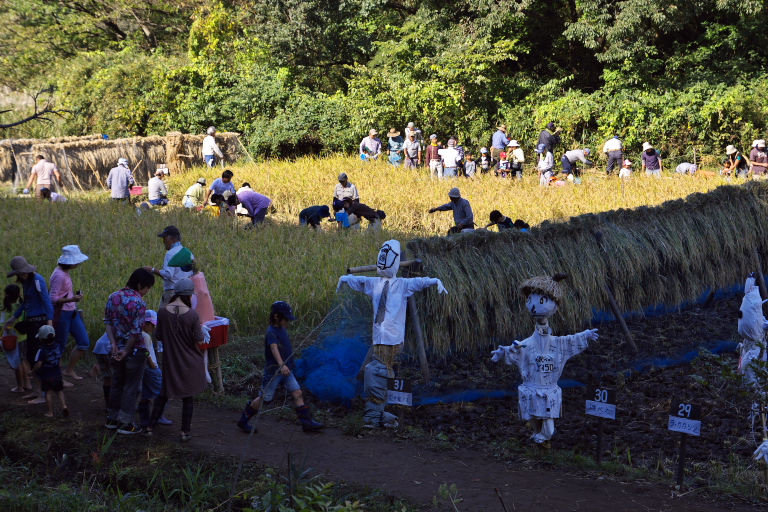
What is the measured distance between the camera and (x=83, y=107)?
103ft

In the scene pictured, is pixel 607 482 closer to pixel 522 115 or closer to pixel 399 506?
pixel 399 506

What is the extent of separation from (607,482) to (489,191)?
13.1 meters

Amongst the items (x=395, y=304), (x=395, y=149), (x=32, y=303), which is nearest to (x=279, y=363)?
(x=395, y=304)

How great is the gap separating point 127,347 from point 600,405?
13.2ft

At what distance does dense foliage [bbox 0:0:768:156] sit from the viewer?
24812 millimetres

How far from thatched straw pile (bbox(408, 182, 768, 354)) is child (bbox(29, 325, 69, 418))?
354 centimetres

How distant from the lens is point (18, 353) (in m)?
8.34

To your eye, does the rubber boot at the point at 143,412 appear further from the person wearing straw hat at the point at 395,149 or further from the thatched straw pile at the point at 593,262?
the person wearing straw hat at the point at 395,149

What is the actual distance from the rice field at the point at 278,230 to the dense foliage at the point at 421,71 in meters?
4.97

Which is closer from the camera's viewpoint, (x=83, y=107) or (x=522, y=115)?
(x=522, y=115)

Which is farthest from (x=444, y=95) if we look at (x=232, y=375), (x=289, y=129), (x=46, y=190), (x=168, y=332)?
(x=168, y=332)

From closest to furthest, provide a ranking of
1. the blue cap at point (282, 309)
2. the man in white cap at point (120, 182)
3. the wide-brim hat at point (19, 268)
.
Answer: the blue cap at point (282, 309)
the wide-brim hat at point (19, 268)
the man in white cap at point (120, 182)

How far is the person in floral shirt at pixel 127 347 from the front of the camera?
7082mm

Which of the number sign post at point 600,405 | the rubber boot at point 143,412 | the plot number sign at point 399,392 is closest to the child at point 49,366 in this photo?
the rubber boot at point 143,412
